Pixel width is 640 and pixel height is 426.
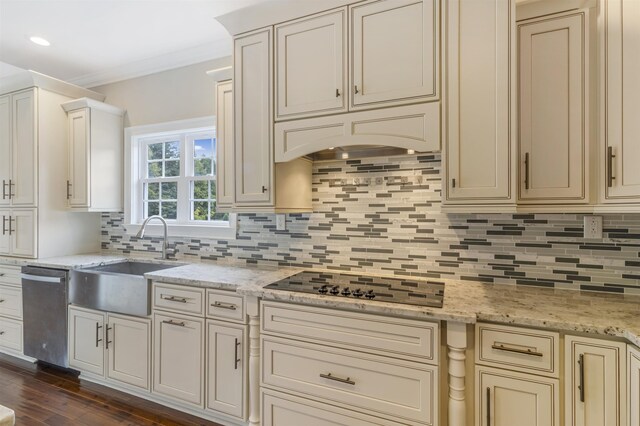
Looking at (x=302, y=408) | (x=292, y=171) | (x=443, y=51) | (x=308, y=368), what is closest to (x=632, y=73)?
(x=443, y=51)

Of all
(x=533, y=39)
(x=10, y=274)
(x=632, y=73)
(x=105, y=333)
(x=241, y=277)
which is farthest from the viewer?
(x=10, y=274)

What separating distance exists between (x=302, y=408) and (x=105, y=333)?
67.1 inches

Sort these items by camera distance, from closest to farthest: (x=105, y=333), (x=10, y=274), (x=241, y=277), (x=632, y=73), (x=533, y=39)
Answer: (x=632, y=73) → (x=533, y=39) → (x=241, y=277) → (x=105, y=333) → (x=10, y=274)

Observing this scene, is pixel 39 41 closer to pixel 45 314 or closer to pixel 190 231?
pixel 190 231

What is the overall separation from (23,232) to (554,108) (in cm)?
424

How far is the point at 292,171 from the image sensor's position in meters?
2.34

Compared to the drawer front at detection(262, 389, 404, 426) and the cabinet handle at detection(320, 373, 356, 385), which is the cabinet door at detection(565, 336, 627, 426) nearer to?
the drawer front at detection(262, 389, 404, 426)

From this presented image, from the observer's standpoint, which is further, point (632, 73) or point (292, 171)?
point (292, 171)

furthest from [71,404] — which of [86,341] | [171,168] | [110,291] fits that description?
[171,168]

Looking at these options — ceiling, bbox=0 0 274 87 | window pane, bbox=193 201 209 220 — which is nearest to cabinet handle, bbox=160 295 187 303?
window pane, bbox=193 201 209 220

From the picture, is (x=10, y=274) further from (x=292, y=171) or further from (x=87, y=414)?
(x=292, y=171)

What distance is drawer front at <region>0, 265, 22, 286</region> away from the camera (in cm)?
302

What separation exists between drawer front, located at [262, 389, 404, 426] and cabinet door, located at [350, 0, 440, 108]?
1658 millimetres

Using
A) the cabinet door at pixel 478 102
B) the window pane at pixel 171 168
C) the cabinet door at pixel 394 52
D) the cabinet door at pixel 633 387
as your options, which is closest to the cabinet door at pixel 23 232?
the window pane at pixel 171 168
